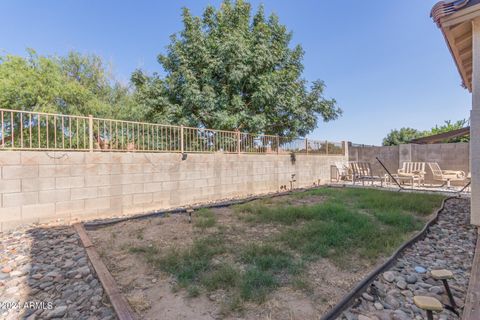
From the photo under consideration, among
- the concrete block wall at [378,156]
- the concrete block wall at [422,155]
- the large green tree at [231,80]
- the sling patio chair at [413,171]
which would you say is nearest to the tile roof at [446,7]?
the large green tree at [231,80]

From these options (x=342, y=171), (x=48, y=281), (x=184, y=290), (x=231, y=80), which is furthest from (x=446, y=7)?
(x=342, y=171)

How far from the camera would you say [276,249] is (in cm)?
252

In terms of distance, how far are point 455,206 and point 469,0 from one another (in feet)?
13.5

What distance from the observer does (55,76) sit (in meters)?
9.02

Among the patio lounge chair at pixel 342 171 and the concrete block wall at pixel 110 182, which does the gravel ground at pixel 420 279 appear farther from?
the patio lounge chair at pixel 342 171

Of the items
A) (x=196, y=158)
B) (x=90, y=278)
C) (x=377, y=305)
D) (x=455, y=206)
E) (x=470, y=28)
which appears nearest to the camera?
(x=377, y=305)

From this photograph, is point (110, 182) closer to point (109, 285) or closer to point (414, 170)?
point (109, 285)

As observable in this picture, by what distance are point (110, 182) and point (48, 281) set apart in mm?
2466

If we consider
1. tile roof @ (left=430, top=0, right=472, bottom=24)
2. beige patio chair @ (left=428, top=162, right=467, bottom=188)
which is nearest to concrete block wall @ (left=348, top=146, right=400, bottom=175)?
beige patio chair @ (left=428, top=162, right=467, bottom=188)

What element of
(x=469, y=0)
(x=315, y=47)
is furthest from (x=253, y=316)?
(x=315, y=47)

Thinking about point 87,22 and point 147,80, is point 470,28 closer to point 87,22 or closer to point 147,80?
point 147,80

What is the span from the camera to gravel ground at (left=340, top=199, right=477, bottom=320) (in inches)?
61.5

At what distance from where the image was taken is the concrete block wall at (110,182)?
3.36m

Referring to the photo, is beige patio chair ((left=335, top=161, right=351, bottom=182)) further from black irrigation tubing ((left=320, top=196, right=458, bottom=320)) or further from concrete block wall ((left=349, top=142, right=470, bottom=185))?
black irrigation tubing ((left=320, top=196, right=458, bottom=320))
